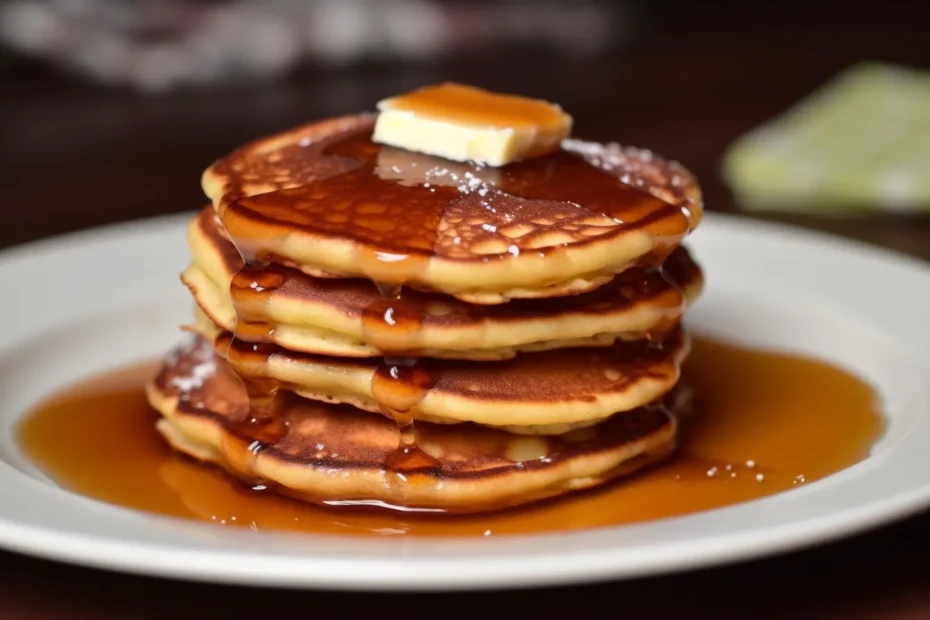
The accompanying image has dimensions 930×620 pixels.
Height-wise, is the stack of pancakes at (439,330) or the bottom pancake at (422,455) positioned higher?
the stack of pancakes at (439,330)

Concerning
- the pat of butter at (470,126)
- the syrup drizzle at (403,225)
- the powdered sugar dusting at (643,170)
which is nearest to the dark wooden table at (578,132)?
the syrup drizzle at (403,225)

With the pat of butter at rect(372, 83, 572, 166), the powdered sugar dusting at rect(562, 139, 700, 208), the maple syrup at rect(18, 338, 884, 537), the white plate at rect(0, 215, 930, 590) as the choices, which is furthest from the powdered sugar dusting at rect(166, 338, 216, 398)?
the powdered sugar dusting at rect(562, 139, 700, 208)

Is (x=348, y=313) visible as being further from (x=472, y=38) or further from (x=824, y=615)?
(x=472, y=38)

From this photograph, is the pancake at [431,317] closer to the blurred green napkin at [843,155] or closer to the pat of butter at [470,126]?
the pat of butter at [470,126]

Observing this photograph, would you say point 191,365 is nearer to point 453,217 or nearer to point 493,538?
point 453,217

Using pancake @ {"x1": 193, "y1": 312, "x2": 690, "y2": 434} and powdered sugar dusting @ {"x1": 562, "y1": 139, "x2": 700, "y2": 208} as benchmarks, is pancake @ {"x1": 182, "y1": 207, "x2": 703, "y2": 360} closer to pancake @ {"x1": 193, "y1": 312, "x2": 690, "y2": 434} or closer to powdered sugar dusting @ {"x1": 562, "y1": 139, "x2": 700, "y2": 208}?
pancake @ {"x1": 193, "y1": 312, "x2": 690, "y2": 434}

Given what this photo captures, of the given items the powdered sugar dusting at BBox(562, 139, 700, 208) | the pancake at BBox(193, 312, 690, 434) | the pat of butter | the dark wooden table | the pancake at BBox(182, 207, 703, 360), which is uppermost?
the pat of butter
